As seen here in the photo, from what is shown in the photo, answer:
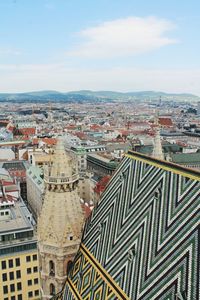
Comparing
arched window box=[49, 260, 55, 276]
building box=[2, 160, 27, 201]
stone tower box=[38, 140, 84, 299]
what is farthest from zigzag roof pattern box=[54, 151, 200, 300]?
building box=[2, 160, 27, 201]

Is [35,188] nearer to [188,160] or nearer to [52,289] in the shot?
[188,160]

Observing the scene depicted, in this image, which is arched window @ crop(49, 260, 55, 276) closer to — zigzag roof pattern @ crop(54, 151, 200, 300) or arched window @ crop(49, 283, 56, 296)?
arched window @ crop(49, 283, 56, 296)

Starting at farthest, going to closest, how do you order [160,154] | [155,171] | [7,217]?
1. [7,217]
2. [160,154]
3. [155,171]

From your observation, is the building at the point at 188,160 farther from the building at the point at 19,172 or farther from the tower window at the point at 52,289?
the tower window at the point at 52,289

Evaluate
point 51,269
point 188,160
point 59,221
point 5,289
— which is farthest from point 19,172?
point 59,221

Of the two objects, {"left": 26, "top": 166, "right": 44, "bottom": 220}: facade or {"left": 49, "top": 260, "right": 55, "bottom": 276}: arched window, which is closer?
{"left": 49, "top": 260, "right": 55, "bottom": 276}: arched window

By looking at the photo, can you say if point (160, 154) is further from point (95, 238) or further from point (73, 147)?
point (73, 147)

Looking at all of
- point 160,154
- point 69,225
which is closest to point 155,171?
point 69,225
